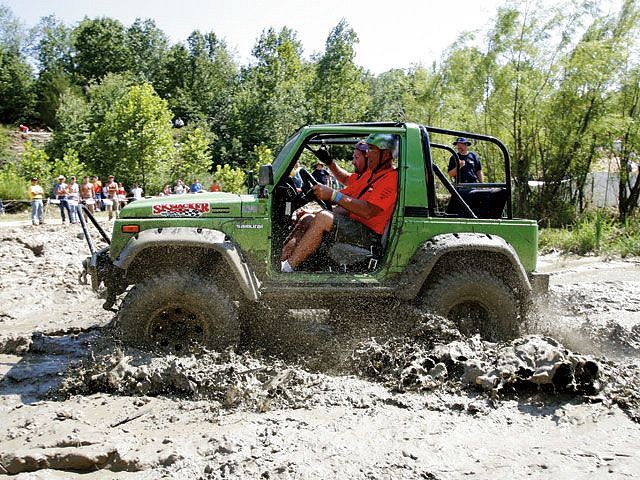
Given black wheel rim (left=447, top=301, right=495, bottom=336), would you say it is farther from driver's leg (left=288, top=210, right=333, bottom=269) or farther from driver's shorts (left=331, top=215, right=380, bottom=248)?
driver's leg (left=288, top=210, right=333, bottom=269)

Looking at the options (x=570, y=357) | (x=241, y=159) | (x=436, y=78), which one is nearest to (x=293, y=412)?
(x=570, y=357)

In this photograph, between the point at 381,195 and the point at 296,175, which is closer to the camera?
the point at 381,195

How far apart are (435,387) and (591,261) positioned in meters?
8.51

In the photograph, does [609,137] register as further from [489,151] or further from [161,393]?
[161,393]

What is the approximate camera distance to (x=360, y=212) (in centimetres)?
A: 497

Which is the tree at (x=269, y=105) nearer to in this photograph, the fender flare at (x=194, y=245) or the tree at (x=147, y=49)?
the tree at (x=147, y=49)

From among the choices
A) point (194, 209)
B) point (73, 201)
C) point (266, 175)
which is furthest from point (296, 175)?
point (73, 201)

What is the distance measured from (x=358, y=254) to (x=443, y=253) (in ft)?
2.25

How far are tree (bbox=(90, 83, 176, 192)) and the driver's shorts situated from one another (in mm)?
27230

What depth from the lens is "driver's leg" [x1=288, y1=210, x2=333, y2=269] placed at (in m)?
4.89

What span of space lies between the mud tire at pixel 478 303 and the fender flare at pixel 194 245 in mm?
1489

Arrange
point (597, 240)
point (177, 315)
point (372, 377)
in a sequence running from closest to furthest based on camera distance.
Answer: point (372, 377), point (177, 315), point (597, 240)

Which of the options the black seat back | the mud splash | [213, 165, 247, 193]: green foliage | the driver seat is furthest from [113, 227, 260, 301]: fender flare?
[213, 165, 247, 193]: green foliage

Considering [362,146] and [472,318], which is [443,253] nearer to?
[472,318]
